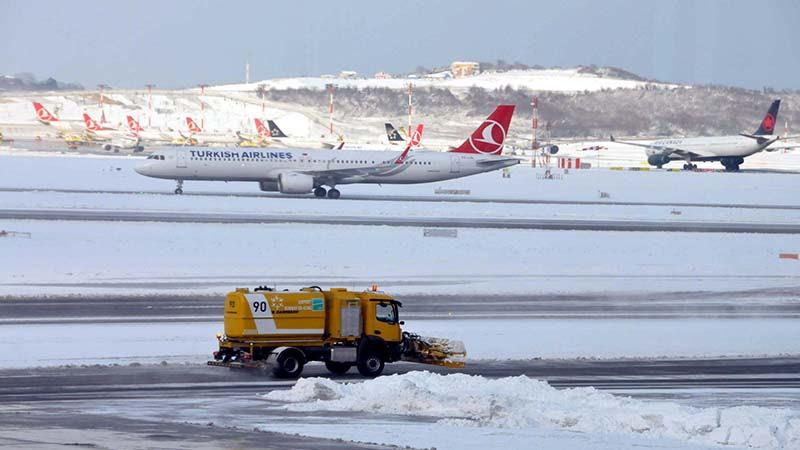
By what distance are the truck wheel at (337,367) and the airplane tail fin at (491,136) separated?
196ft

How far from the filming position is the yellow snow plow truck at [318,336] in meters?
23.5

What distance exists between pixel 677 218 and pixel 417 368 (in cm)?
4521

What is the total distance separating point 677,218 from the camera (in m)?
68.2

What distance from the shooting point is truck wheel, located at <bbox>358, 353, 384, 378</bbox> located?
79.7 feet

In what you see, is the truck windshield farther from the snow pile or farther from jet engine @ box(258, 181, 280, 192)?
jet engine @ box(258, 181, 280, 192)

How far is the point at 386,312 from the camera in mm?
24844

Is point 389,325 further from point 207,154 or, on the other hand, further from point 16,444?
point 207,154

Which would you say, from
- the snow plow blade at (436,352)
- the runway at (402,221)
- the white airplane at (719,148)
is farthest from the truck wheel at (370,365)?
the white airplane at (719,148)

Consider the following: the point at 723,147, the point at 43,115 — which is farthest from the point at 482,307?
the point at 43,115

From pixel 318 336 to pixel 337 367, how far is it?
88 centimetres

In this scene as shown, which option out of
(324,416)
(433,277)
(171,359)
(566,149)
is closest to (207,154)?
(433,277)

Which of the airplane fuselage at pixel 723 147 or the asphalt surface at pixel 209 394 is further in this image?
the airplane fuselage at pixel 723 147

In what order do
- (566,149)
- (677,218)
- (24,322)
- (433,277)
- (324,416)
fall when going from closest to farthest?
(324,416) → (24,322) → (433,277) → (677,218) → (566,149)

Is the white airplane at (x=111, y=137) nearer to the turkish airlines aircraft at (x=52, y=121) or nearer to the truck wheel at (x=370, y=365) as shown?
the turkish airlines aircraft at (x=52, y=121)
